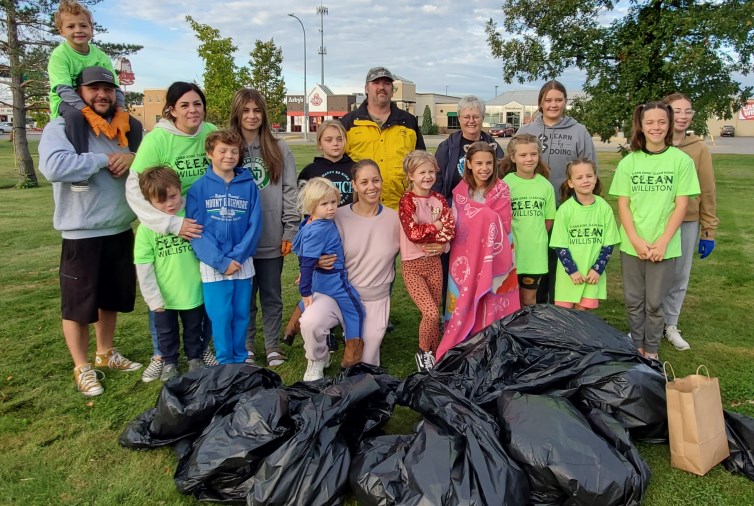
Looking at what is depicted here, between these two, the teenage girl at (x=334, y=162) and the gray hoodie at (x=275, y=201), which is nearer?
the gray hoodie at (x=275, y=201)

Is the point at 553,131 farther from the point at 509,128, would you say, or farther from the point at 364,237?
the point at 509,128

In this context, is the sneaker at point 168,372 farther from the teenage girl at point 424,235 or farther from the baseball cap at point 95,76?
the baseball cap at point 95,76

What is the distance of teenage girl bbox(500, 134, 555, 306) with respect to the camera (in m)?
3.93

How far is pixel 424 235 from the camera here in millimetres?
3639

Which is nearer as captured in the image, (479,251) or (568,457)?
(568,457)

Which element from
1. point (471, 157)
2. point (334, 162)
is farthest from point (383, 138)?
point (471, 157)

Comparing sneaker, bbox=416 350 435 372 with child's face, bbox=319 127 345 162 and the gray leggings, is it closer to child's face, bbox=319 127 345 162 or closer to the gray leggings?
the gray leggings

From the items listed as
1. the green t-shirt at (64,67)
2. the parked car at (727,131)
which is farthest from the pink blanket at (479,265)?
the parked car at (727,131)

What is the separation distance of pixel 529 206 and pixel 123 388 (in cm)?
310

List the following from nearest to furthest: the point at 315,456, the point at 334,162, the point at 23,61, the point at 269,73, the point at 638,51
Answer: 1. the point at 315,456
2. the point at 334,162
3. the point at 638,51
4. the point at 23,61
5. the point at 269,73

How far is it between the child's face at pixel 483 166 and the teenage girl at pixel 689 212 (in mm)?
1392

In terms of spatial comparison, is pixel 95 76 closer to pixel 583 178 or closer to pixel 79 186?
pixel 79 186

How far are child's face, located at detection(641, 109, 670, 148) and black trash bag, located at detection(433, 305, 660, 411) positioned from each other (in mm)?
1325

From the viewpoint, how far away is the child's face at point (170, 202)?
3400mm
